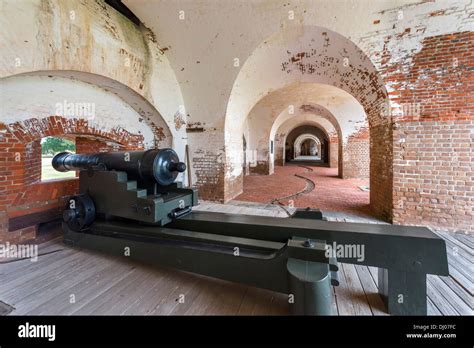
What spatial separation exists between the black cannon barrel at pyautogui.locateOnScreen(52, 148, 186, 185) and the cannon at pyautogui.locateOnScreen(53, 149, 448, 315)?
0.01 metres

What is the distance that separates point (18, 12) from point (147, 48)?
2.21 meters

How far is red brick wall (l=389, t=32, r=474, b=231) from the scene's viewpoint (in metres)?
2.91

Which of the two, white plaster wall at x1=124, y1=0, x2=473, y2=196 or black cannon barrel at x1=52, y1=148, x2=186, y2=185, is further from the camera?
white plaster wall at x1=124, y1=0, x2=473, y2=196

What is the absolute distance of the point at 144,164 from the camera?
2121mm

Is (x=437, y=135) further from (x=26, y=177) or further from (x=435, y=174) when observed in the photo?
(x=26, y=177)

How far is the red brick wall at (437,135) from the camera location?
291 centimetres

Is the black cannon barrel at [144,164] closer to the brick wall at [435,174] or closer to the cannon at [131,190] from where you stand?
the cannon at [131,190]

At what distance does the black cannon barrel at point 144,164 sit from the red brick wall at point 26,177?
96 centimetres

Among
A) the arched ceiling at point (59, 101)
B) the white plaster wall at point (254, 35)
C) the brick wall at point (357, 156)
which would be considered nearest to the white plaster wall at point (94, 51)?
the arched ceiling at point (59, 101)

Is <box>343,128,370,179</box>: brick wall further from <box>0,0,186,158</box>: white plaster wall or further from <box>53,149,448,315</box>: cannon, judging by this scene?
<box>53,149,448,315</box>: cannon

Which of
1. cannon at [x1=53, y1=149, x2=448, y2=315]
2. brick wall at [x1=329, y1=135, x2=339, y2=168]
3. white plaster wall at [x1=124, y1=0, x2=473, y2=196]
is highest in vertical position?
white plaster wall at [x1=124, y1=0, x2=473, y2=196]

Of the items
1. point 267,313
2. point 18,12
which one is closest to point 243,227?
point 267,313

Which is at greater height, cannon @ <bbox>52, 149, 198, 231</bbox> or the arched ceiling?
the arched ceiling

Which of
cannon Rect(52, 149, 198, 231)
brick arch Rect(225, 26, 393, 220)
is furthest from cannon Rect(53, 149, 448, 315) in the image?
brick arch Rect(225, 26, 393, 220)
